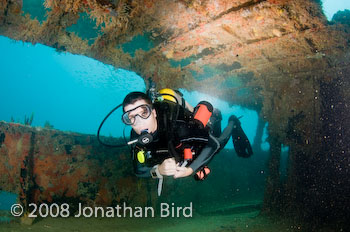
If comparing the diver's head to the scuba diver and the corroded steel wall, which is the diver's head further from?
the corroded steel wall

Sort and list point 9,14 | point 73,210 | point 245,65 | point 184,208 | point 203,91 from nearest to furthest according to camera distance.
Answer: point 9,14, point 73,210, point 245,65, point 184,208, point 203,91

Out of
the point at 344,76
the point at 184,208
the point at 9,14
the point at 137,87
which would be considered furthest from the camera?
the point at 137,87

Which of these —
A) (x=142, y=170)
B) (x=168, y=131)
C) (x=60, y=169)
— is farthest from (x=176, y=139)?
(x=60, y=169)

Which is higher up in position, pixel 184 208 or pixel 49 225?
pixel 49 225

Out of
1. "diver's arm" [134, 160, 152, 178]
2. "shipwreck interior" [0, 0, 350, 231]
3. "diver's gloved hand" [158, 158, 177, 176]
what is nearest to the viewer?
"diver's gloved hand" [158, 158, 177, 176]

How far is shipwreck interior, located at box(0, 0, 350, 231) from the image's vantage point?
4.05 m

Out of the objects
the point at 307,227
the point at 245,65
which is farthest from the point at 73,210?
the point at 245,65

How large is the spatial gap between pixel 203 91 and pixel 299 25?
550cm

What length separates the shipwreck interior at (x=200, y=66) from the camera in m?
4.05

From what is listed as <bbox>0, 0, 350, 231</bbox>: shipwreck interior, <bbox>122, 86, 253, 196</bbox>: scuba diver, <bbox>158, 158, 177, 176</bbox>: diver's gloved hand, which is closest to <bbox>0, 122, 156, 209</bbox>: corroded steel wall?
<bbox>0, 0, 350, 231</bbox>: shipwreck interior

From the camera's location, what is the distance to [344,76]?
548cm

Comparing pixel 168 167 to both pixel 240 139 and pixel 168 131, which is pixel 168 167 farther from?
pixel 240 139

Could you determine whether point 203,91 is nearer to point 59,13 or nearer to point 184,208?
point 184,208

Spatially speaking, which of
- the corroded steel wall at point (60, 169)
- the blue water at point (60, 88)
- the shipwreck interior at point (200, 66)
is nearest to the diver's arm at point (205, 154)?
the shipwreck interior at point (200, 66)
